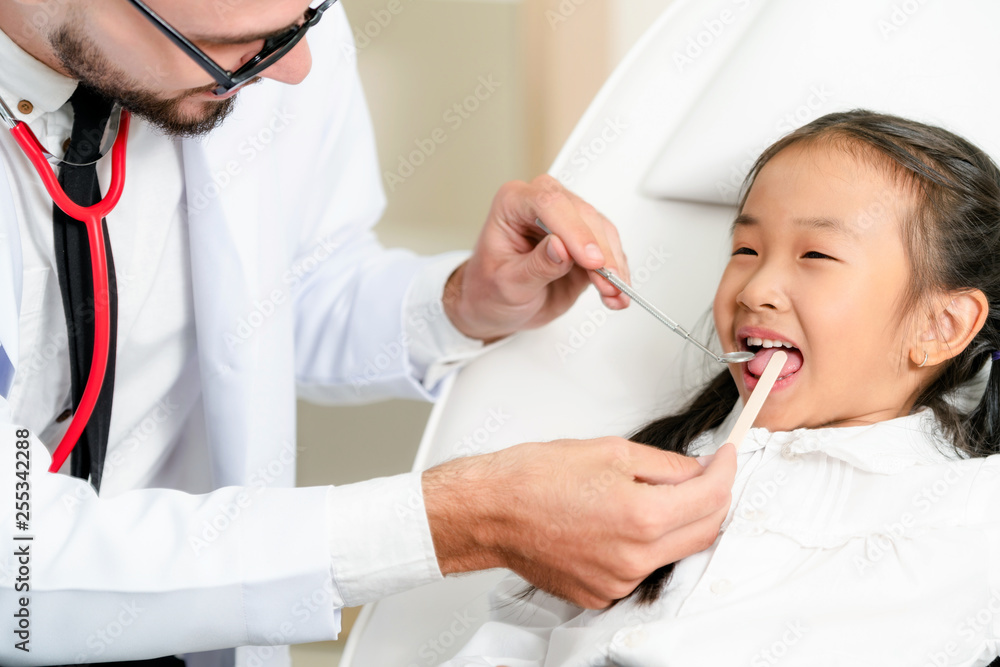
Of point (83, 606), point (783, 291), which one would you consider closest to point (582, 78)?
point (783, 291)

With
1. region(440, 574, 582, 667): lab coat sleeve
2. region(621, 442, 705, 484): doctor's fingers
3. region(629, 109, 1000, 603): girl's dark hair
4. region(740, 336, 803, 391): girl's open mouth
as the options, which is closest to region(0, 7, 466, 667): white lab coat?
region(440, 574, 582, 667): lab coat sleeve

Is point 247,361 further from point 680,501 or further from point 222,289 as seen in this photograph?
point 680,501

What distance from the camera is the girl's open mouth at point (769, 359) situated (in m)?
1.14

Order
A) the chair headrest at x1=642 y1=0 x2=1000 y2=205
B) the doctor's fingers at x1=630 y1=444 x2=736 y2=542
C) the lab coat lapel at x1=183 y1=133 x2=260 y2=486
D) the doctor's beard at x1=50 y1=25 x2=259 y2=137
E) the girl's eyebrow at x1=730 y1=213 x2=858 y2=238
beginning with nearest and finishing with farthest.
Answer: the doctor's fingers at x1=630 y1=444 x2=736 y2=542
the doctor's beard at x1=50 y1=25 x2=259 y2=137
the girl's eyebrow at x1=730 y1=213 x2=858 y2=238
the lab coat lapel at x1=183 y1=133 x2=260 y2=486
the chair headrest at x1=642 y1=0 x2=1000 y2=205

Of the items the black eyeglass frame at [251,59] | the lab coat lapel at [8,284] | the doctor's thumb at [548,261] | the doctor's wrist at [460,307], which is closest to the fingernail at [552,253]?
the doctor's thumb at [548,261]

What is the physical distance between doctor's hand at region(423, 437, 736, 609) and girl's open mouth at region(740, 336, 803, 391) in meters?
0.20

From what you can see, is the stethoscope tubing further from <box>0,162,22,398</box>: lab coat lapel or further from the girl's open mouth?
the girl's open mouth

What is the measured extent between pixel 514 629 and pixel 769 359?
Answer: 49 cm

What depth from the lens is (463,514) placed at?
949 millimetres

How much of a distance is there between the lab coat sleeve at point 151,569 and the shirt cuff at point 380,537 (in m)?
0.02

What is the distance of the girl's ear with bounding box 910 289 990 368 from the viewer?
1.15 m

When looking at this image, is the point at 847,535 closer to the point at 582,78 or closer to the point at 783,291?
the point at 783,291

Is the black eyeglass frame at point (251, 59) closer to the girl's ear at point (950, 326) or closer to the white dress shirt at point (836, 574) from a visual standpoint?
the white dress shirt at point (836, 574)

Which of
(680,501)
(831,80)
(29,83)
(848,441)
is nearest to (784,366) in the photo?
(848,441)
